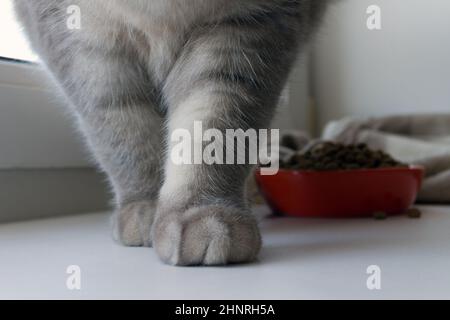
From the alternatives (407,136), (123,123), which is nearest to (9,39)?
(123,123)

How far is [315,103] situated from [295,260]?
1.59 m

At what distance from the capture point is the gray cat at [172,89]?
2.54 feet

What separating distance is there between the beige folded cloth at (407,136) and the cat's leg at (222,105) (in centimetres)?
82

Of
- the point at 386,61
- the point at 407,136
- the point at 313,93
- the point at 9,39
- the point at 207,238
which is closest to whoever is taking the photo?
the point at 207,238

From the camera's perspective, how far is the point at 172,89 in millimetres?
929

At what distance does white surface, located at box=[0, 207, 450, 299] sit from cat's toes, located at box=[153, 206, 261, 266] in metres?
0.01

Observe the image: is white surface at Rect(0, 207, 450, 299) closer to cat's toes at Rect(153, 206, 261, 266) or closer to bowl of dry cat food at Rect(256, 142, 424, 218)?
cat's toes at Rect(153, 206, 261, 266)

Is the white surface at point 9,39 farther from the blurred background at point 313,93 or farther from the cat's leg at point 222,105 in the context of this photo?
the cat's leg at point 222,105

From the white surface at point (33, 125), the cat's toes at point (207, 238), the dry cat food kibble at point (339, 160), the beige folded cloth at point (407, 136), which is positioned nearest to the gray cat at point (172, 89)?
the cat's toes at point (207, 238)

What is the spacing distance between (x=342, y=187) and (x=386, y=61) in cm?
105

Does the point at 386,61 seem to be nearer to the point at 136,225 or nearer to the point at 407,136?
the point at 407,136

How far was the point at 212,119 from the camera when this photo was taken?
2.71ft
